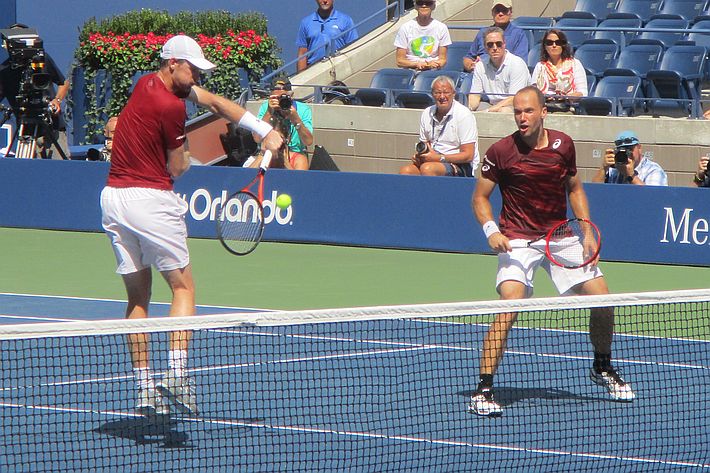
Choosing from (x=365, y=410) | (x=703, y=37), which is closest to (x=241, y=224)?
(x=365, y=410)

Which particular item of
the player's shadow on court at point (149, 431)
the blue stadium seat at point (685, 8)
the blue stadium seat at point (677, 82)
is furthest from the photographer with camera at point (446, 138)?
the player's shadow on court at point (149, 431)

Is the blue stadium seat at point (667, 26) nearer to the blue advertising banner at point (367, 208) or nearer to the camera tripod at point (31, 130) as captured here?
the blue advertising banner at point (367, 208)

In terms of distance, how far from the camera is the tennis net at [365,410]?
581 centimetres

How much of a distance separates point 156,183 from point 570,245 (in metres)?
2.28

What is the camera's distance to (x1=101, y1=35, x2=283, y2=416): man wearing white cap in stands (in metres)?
6.45

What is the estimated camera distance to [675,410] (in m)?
6.98

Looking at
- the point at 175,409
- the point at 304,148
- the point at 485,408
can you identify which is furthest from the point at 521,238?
the point at 304,148

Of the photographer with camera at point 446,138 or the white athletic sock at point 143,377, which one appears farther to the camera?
the photographer with camera at point 446,138

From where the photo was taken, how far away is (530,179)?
7199 millimetres

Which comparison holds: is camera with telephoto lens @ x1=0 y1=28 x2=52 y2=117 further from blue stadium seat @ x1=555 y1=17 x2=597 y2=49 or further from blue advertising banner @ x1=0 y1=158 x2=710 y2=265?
→ blue stadium seat @ x1=555 y1=17 x2=597 y2=49

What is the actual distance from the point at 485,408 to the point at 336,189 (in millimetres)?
7100

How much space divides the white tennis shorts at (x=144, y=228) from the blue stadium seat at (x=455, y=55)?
395 inches

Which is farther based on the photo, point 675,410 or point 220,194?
point 220,194

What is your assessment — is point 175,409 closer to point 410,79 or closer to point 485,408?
point 485,408
